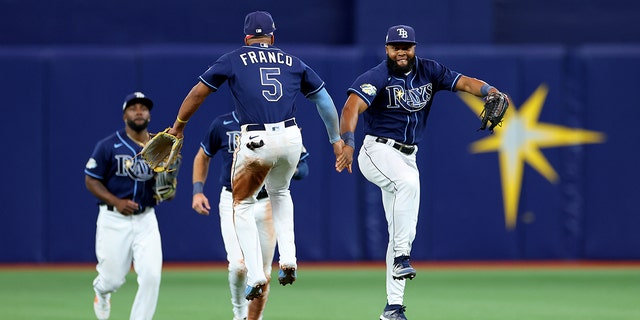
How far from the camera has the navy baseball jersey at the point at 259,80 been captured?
854 cm

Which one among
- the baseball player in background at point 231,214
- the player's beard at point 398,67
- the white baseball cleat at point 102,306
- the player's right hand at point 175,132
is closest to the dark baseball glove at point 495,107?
the player's beard at point 398,67

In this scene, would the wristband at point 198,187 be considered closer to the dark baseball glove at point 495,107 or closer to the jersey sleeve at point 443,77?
the jersey sleeve at point 443,77

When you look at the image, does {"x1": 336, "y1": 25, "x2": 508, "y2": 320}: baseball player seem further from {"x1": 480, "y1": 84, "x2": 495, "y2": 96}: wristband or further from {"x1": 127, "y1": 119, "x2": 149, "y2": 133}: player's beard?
{"x1": 127, "y1": 119, "x2": 149, "y2": 133}: player's beard

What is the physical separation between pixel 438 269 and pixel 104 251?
7.41 metres

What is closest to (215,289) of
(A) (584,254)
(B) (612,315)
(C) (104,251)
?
(C) (104,251)

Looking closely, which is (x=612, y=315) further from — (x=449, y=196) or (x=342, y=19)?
(x=342, y=19)

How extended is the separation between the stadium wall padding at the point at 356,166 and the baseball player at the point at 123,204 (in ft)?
20.8

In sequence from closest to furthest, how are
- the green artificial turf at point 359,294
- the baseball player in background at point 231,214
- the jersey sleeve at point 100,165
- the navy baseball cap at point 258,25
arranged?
the navy baseball cap at point 258,25
the baseball player in background at point 231,214
the jersey sleeve at point 100,165
the green artificial turf at point 359,294

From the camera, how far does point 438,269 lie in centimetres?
1677

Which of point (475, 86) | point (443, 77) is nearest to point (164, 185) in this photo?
point (443, 77)

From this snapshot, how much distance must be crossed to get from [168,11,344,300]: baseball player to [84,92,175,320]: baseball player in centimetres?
176

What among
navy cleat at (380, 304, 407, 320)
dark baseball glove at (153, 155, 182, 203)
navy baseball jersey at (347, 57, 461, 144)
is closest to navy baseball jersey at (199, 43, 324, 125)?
navy baseball jersey at (347, 57, 461, 144)

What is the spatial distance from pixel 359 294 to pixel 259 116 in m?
5.39

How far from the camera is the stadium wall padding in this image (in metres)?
17.1
